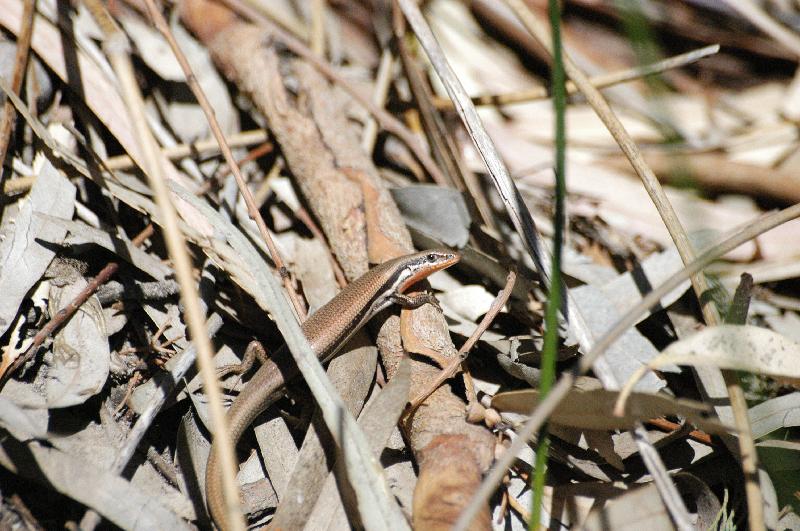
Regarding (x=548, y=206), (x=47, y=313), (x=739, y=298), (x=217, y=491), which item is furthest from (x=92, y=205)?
(x=739, y=298)

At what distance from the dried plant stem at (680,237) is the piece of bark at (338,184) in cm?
76

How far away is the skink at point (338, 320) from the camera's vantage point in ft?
7.46

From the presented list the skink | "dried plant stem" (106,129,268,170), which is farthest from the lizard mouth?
"dried plant stem" (106,129,268,170)

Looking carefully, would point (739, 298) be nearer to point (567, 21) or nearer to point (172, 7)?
point (567, 21)

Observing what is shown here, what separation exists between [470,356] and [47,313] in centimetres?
162

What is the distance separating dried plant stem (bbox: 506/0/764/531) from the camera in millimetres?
1789

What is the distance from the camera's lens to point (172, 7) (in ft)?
10.6

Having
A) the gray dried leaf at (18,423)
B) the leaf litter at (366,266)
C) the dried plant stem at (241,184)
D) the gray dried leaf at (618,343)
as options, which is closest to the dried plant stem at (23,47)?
the leaf litter at (366,266)

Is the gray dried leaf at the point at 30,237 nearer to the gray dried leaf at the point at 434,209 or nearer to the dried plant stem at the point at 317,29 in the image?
the gray dried leaf at the point at 434,209

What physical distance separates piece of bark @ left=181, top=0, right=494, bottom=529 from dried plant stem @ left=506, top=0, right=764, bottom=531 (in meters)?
0.76

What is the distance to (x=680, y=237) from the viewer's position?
2082 millimetres

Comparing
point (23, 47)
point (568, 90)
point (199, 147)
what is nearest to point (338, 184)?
point (199, 147)

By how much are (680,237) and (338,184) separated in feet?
4.60

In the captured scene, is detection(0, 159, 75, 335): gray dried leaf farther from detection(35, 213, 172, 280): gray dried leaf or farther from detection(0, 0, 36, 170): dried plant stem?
detection(0, 0, 36, 170): dried plant stem
